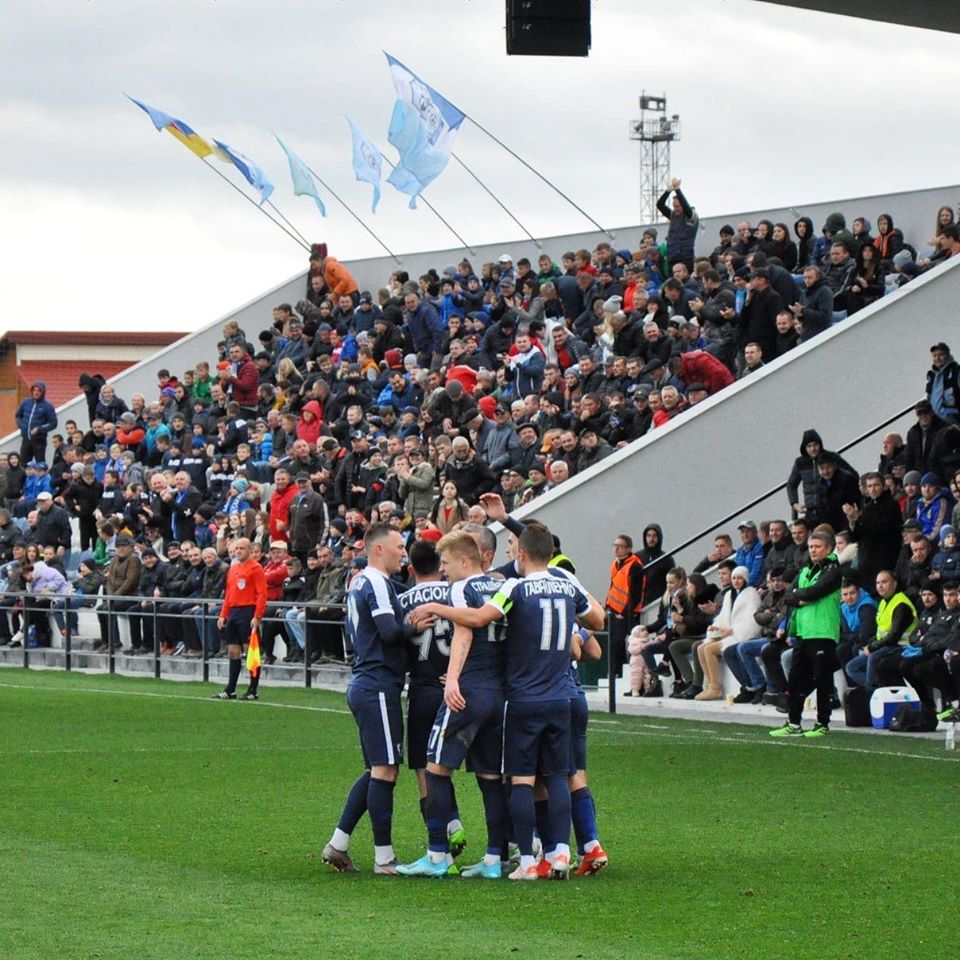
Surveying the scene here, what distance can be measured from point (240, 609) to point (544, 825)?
13.6m

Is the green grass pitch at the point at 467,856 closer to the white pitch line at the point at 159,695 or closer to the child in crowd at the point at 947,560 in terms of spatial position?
the child in crowd at the point at 947,560

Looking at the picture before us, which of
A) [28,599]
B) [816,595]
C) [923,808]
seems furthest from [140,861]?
[28,599]

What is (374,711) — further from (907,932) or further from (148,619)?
(148,619)

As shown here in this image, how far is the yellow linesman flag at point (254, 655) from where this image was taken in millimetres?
23625

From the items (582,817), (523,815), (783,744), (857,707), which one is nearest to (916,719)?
(857,707)

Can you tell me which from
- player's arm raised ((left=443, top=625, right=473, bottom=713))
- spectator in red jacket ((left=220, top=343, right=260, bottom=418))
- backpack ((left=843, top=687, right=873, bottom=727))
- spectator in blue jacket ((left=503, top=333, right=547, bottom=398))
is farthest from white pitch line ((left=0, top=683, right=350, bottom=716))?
player's arm raised ((left=443, top=625, right=473, bottom=713))

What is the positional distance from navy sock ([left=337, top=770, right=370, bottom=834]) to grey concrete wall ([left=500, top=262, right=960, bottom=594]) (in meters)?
14.1

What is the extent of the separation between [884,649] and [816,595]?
1.05 m

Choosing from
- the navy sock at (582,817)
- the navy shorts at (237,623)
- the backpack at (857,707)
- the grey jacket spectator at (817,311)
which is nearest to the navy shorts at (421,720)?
the navy sock at (582,817)

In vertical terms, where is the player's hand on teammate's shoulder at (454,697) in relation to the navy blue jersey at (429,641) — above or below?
below

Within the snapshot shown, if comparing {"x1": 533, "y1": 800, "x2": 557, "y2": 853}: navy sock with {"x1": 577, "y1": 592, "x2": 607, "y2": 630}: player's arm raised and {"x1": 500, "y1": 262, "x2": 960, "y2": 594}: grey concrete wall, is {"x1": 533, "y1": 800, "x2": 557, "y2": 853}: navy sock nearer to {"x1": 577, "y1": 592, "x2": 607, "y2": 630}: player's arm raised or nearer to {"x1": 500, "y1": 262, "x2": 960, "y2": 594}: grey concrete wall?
{"x1": 577, "y1": 592, "x2": 607, "y2": 630}: player's arm raised

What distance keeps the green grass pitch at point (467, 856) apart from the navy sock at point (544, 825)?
296 mm

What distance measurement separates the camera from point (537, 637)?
34.6 feet

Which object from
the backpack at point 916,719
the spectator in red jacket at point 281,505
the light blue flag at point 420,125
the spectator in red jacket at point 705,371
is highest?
the light blue flag at point 420,125
